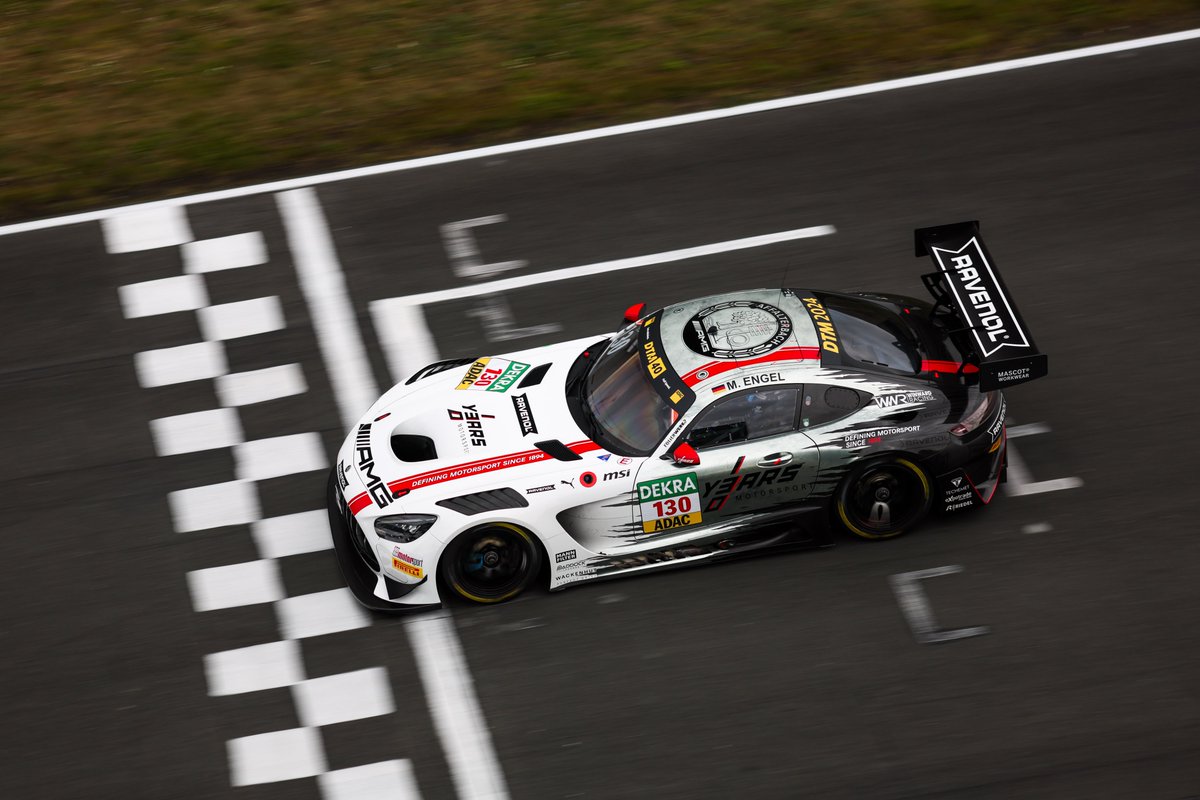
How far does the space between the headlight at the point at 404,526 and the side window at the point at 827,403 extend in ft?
7.91

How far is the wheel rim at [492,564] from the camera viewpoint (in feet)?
25.4

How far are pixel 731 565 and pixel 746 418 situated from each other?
107 cm

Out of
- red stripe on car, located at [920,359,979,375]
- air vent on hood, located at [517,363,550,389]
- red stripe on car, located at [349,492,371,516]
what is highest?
red stripe on car, located at [920,359,979,375]

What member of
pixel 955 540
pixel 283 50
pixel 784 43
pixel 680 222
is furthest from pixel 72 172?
pixel 955 540

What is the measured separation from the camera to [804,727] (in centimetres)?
721

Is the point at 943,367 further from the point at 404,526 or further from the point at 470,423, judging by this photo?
the point at 404,526

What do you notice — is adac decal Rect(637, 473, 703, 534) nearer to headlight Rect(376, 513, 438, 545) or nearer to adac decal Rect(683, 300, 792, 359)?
adac decal Rect(683, 300, 792, 359)

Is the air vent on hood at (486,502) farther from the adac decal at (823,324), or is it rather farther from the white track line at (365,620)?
the adac decal at (823,324)

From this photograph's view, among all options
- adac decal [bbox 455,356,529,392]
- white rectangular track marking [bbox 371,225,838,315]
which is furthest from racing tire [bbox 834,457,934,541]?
white rectangular track marking [bbox 371,225,838,315]

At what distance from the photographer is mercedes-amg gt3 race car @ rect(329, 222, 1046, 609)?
7.73 meters

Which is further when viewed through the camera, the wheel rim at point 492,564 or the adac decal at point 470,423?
the adac decal at point 470,423

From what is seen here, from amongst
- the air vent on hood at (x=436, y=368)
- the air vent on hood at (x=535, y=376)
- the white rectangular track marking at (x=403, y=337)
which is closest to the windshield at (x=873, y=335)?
the air vent on hood at (x=535, y=376)

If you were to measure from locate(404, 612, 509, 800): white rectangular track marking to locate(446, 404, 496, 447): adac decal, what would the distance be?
1131 mm

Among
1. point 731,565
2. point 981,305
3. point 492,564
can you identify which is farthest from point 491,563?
point 981,305
